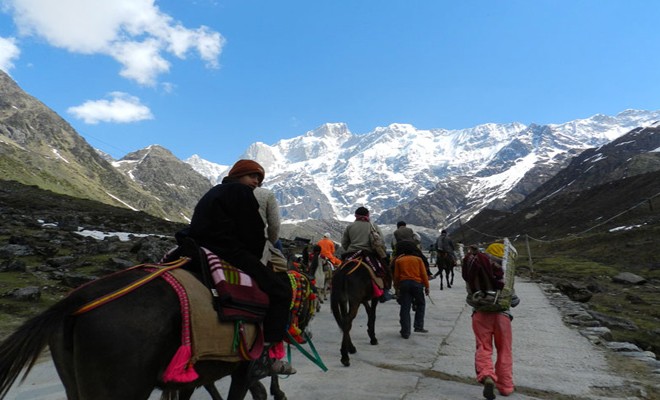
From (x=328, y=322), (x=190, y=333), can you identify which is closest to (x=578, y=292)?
(x=328, y=322)

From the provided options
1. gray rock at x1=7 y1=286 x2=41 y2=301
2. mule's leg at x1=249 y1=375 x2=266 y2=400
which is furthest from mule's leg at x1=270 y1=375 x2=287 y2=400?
gray rock at x1=7 y1=286 x2=41 y2=301

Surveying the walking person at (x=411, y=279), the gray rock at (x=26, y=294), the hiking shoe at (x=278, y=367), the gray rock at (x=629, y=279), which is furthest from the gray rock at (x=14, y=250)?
the gray rock at (x=629, y=279)

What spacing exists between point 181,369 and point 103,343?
2.10 feet

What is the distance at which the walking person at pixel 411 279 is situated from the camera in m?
11.5

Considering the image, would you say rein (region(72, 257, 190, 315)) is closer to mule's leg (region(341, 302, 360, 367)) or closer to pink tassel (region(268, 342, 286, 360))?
pink tassel (region(268, 342, 286, 360))

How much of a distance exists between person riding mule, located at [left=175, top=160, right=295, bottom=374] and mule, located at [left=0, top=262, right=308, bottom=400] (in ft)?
3.22

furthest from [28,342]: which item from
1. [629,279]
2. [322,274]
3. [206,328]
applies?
[629,279]

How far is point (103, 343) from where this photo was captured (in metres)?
3.29

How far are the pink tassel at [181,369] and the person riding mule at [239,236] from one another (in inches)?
42.9

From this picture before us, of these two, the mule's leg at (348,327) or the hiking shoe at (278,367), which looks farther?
the mule's leg at (348,327)

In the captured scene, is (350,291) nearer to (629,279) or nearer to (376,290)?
(376,290)

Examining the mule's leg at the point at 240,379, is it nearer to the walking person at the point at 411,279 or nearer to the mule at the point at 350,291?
the mule at the point at 350,291

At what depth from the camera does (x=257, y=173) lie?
5.38 meters

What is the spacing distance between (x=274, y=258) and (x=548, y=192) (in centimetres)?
19483
